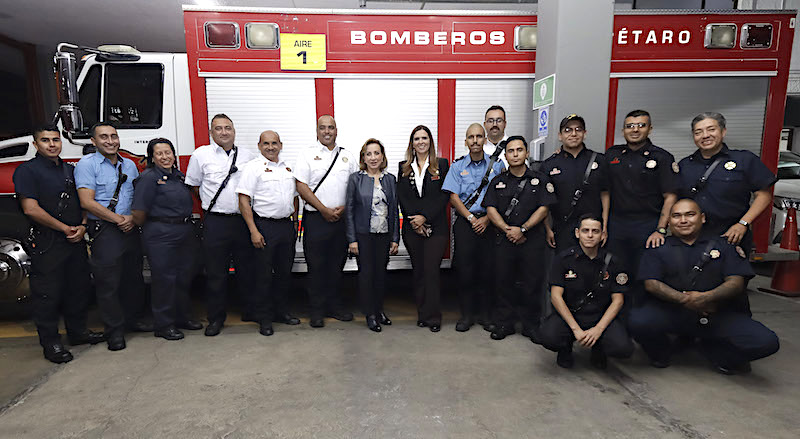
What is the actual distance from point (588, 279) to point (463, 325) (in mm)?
1244

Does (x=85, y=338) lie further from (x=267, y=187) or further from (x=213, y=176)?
(x=267, y=187)

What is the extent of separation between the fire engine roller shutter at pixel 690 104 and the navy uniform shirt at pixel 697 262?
1.51 meters

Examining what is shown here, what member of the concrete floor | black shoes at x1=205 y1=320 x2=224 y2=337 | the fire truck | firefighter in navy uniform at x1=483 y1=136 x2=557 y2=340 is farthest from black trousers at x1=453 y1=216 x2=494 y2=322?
black shoes at x1=205 y1=320 x2=224 y2=337

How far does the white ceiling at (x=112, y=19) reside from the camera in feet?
27.1

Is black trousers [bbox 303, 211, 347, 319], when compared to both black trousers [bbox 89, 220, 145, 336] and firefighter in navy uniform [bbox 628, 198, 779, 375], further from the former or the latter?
firefighter in navy uniform [bbox 628, 198, 779, 375]

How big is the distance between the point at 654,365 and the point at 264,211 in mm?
3206

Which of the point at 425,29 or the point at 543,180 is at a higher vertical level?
the point at 425,29

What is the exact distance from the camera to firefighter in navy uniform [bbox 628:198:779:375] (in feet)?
9.65

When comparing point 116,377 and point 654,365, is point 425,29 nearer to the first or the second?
point 654,365

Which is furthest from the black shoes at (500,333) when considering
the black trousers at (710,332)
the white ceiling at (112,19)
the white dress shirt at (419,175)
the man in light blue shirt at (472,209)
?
the white ceiling at (112,19)

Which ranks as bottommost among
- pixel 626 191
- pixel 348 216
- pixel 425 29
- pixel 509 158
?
pixel 348 216

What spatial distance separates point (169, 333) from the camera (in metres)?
3.80

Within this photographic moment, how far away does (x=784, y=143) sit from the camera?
11.3m

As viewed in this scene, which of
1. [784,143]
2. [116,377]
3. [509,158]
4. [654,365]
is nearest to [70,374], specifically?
[116,377]
